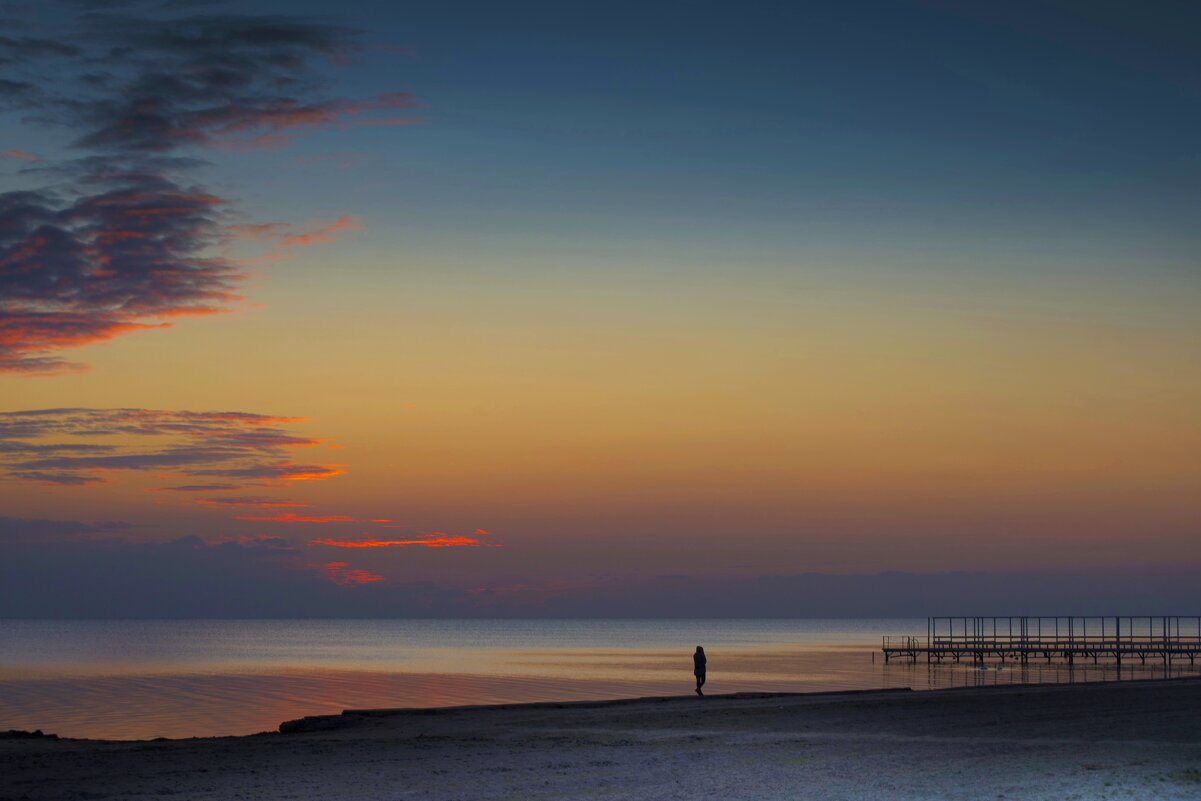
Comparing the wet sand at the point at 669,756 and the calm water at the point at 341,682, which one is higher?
the wet sand at the point at 669,756

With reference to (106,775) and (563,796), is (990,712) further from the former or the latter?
(106,775)

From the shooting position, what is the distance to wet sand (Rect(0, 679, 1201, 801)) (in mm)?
17312

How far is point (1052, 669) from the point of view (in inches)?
3046

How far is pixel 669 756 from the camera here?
2117 cm

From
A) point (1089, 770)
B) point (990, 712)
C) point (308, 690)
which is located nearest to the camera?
point (1089, 770)

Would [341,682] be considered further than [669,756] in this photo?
Yes

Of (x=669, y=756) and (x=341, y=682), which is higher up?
(x=669, y=756)

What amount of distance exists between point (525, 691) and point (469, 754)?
1644 inches

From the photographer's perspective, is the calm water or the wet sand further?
the calm water

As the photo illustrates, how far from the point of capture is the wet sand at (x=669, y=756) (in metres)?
17.3

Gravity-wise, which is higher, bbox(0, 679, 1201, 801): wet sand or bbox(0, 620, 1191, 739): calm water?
bbox(0, 679, 1201, 801): wet sand

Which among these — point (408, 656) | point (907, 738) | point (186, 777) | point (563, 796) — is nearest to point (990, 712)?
point (907, 738)

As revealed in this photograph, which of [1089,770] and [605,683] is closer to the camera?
[1089,770]

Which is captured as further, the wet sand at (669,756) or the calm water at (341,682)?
the calm water at (341,682)
